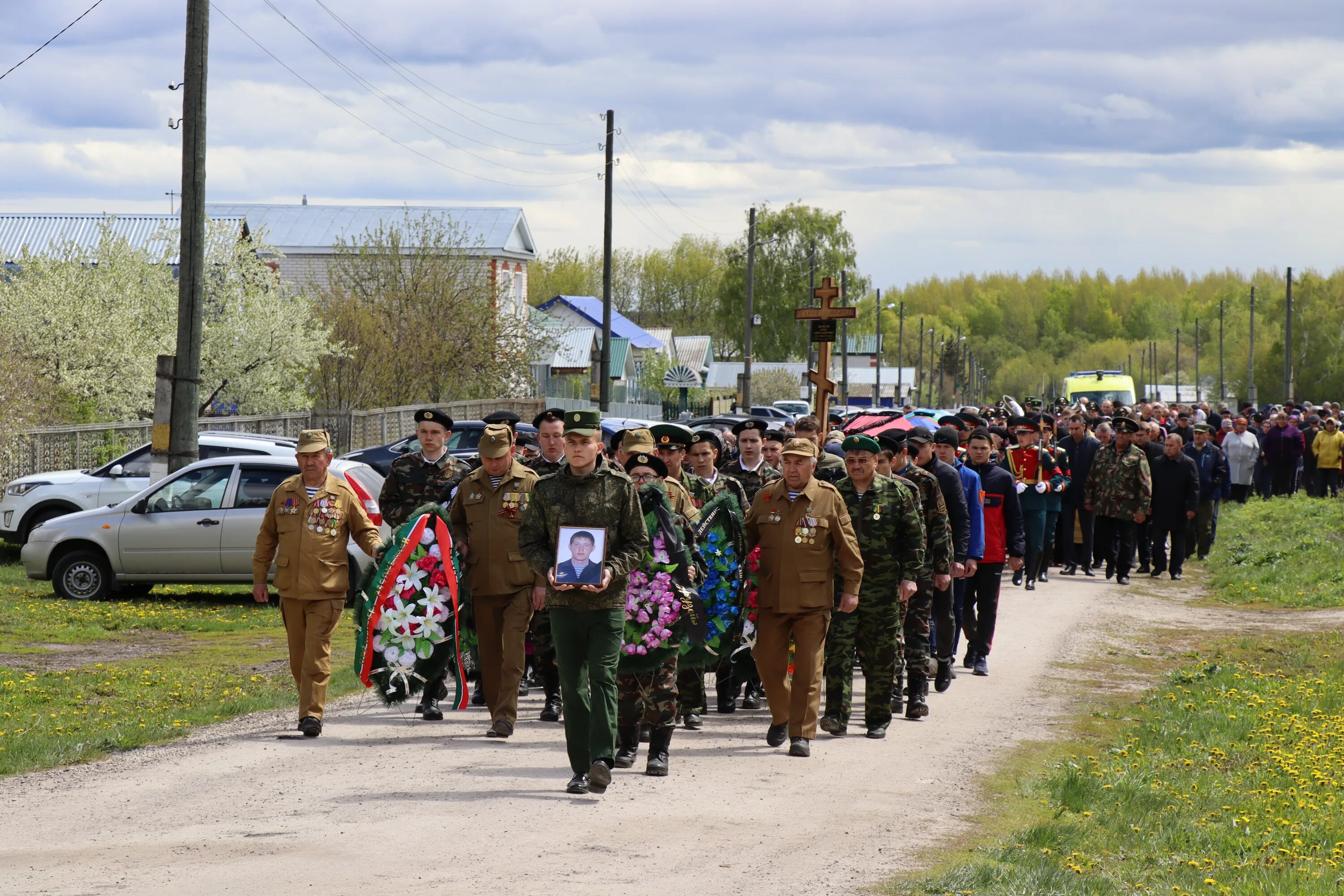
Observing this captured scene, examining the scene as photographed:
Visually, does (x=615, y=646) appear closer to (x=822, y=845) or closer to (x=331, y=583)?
(x=822, y=845)

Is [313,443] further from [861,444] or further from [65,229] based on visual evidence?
[65,229]

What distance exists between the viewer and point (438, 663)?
971cm

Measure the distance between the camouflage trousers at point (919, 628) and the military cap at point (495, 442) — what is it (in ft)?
9.80

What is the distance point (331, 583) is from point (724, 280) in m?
91.8

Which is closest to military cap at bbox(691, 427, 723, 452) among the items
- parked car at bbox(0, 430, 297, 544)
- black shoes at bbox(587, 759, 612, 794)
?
black shoes at bbox(587, 759, 612, 794)

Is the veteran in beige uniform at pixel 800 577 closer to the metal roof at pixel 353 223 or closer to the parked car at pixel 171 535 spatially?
the parked car at pixel 171 535

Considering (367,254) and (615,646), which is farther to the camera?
(367,254)

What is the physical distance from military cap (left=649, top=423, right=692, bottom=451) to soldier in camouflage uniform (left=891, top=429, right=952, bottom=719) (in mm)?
1690

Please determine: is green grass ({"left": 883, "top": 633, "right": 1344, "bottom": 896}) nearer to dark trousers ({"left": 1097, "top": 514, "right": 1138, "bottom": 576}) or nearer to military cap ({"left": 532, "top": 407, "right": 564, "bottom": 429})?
military cap ({"left": 532, "top": 407, "right": 564, "bottom": 429})

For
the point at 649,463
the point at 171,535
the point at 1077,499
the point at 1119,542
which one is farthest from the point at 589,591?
the point at 1119,542

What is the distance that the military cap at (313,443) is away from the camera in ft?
31.0

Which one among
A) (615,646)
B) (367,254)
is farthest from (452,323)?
(615,646)

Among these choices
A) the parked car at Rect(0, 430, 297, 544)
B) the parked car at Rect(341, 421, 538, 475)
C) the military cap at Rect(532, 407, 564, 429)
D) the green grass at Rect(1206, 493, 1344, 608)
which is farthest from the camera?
the parked car at Rect(341, 421, 538, 475)

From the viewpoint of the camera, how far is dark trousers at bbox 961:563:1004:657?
12.0 metres
